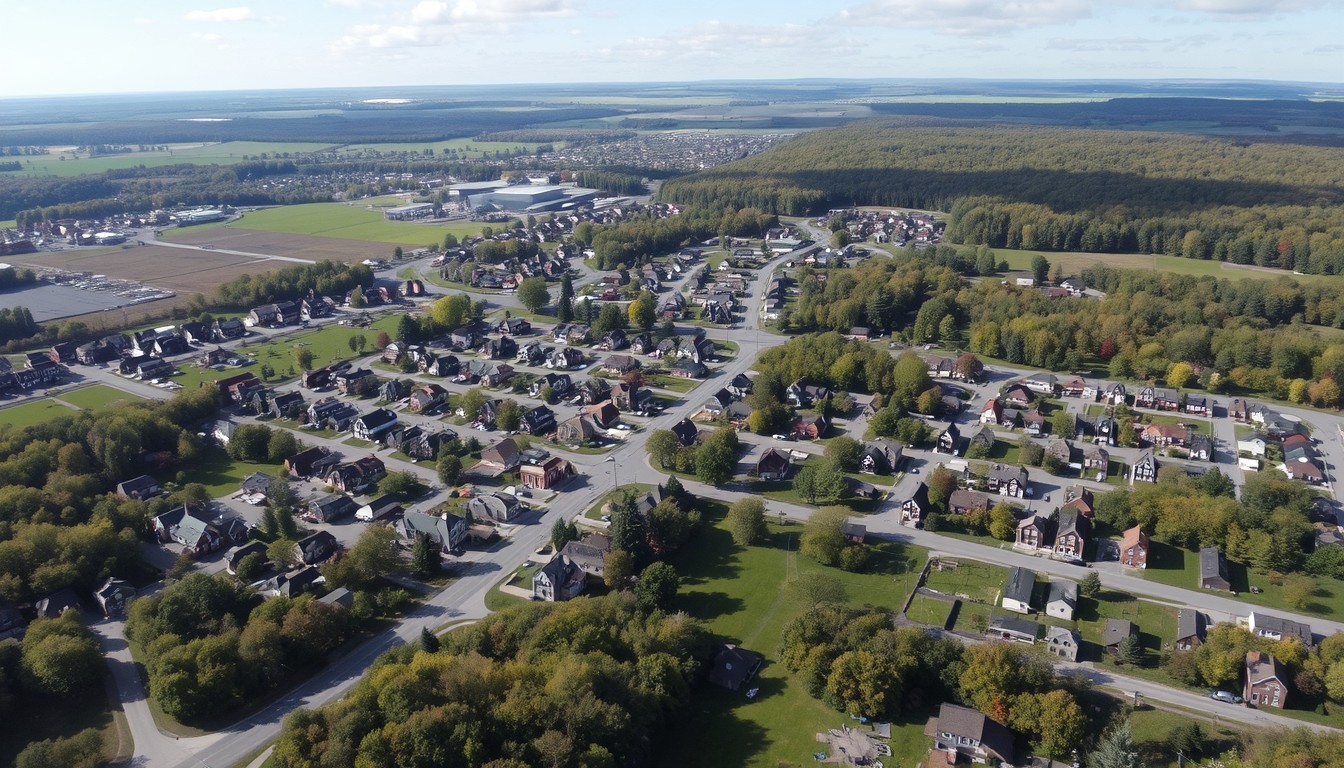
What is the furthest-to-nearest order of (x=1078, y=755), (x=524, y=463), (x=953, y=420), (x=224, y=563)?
(x=953, y=420) → (x=524, y=463) → (x=224, y=563) → (x=1078, y=755)

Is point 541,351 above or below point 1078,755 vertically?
above

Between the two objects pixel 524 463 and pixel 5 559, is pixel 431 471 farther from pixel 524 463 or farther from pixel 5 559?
pixel 5 559

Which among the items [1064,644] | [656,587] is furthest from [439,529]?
[1064,644]

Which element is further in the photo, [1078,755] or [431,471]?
[431,471]

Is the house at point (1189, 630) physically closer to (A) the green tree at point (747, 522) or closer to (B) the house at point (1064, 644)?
(B) the house at point (1064, 644)

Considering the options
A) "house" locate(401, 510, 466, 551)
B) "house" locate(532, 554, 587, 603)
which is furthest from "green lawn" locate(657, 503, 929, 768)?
"house" locate(401, 510, 466, 551)

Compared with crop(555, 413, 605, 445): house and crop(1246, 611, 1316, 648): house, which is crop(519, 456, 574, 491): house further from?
crop(1246, 611, 1316, 648): house

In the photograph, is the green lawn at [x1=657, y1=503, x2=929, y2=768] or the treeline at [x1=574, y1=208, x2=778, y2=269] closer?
the green lawn at [x1=657, y1=503, x2=929, y2=768]

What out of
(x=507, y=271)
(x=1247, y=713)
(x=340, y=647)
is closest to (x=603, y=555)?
(x=340, y=647)
